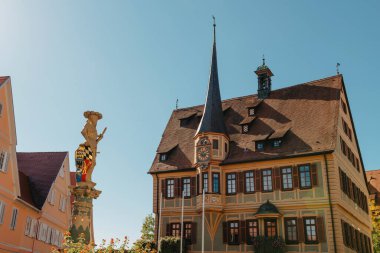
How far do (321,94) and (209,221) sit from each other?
40.1 ft

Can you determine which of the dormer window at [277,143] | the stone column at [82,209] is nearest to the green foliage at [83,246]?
the stone column at [82,209]

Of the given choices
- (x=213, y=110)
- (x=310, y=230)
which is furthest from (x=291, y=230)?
(x=213, y=110)

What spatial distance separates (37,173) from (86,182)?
64.6 ft

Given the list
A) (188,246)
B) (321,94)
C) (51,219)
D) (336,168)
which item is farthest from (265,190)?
(51,219)

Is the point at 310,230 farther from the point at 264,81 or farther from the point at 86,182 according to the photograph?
the point at 86,182

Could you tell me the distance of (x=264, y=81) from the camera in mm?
35219

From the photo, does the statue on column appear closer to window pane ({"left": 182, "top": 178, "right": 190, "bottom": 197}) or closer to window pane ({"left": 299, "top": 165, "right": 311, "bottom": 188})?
window pane ({"left": 299, "top": 165, "right": 311, "bottom": 188})

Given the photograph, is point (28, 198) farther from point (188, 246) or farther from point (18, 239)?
point (188, 246)

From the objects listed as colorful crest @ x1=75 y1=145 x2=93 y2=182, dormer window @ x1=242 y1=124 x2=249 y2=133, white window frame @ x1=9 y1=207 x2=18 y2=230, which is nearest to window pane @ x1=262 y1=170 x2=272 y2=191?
dormer window @ x1=242 y1=124 x2=249 y2=133

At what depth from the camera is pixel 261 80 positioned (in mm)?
35375

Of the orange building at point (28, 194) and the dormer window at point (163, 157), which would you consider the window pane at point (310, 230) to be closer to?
the dormer window at point (163, 157)

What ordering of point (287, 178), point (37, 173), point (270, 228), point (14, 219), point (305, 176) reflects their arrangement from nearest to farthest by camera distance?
point (14, 219) → point (305, 176) → point (270, 228) → point (287, 178) → point (37, 173)

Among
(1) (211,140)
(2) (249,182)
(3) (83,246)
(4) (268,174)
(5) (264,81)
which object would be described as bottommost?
(3) (83,246)

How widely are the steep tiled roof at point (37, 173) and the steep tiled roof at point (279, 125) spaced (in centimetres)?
723
